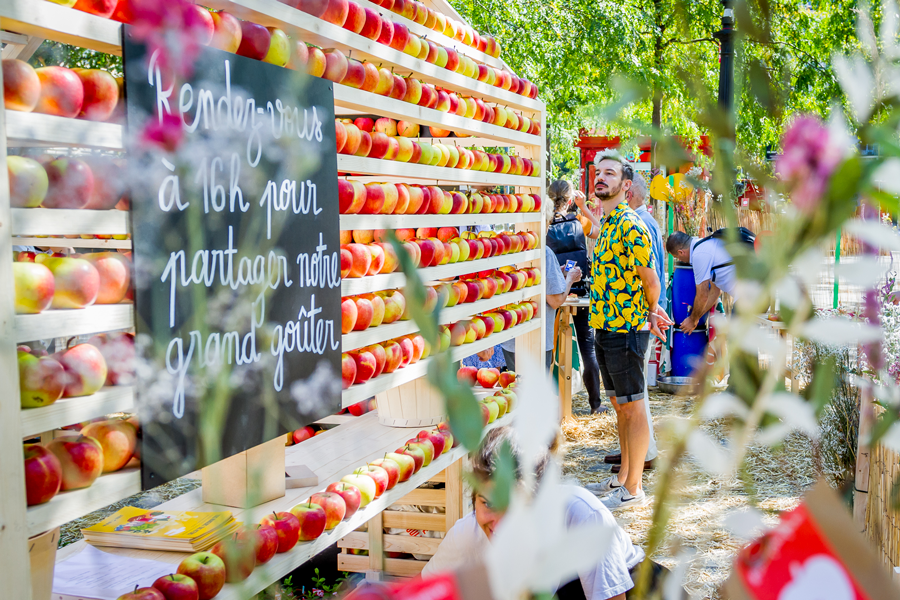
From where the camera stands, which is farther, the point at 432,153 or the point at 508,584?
the point at 432,153

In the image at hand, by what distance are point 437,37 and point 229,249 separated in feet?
4.65

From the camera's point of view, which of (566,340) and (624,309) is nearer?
(624,309)

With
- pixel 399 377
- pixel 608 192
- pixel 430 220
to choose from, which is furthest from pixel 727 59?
pixel 399 377

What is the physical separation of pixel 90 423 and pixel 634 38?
7069 millimetres

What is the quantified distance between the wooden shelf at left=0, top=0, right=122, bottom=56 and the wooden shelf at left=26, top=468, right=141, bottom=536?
0.71 m

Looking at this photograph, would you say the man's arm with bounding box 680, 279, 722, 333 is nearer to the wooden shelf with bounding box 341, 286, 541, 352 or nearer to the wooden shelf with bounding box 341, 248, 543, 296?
the wooden shelf with bounding box 341, 248, 543, 296

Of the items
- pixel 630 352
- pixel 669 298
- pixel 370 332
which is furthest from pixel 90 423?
pixel 669 298

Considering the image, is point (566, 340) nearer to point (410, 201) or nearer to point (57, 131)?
point (410, 201)

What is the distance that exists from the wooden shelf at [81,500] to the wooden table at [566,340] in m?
3.85

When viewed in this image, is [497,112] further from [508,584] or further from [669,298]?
[669,298]

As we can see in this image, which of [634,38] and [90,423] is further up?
[634,38]

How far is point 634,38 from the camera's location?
7.43 meters

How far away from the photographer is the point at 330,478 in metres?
2.23

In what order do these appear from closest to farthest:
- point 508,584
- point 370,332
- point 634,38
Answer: point 508,584 < point 370,332 < point 634,38
